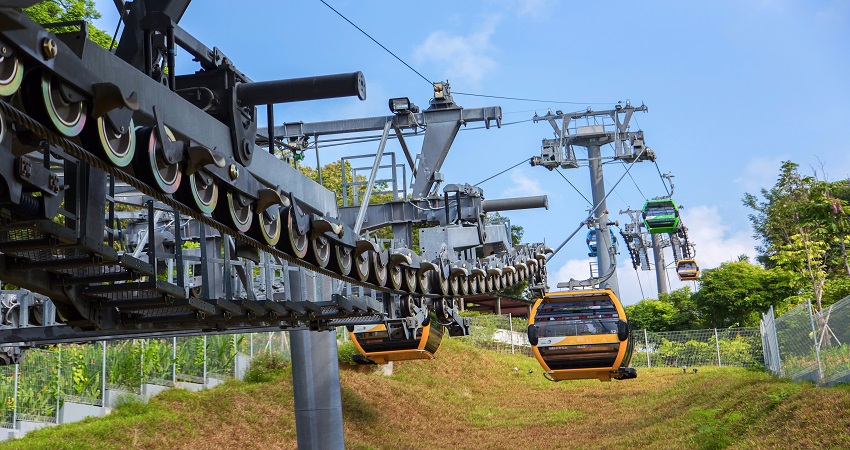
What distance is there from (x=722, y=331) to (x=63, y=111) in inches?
1259

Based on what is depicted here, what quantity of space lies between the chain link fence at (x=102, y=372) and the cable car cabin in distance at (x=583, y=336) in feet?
25.4

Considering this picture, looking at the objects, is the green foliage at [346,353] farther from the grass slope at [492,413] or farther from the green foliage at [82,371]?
the green foliage at [82,371]

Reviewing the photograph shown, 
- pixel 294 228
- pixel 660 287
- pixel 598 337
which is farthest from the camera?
pixel 660 287

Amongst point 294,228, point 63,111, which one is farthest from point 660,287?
point 63,111

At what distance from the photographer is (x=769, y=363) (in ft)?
84.2

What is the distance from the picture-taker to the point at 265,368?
81.4ft

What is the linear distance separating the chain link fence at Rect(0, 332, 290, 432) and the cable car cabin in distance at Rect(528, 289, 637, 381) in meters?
7.73

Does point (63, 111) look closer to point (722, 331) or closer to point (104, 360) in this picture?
point (104, 360)

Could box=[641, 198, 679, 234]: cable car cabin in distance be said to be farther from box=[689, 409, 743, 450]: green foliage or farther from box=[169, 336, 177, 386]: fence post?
box=[169, 336, 177, 386]: fence post

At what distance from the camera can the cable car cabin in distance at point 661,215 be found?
1650 inches

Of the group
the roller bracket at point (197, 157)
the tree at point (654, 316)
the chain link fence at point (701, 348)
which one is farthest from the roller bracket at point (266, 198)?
the tree at point (654, 316)

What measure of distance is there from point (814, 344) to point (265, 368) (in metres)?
13.7

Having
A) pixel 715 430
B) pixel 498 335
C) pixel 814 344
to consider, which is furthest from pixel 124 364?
pixel 498 335

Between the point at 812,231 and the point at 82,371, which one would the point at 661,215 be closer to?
the point at 812,231
